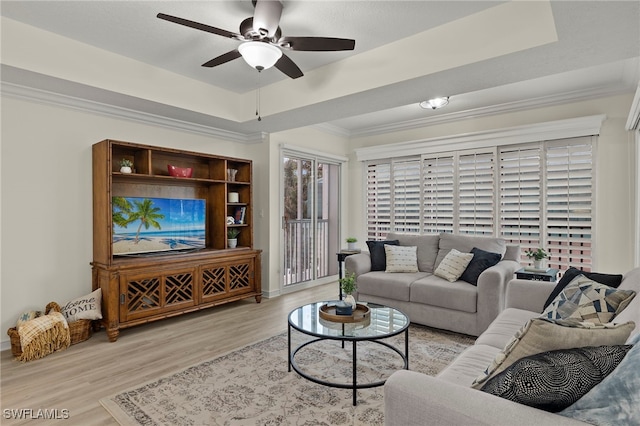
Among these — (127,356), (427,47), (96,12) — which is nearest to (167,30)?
(96,12)

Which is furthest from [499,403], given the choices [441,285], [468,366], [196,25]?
[441,285]

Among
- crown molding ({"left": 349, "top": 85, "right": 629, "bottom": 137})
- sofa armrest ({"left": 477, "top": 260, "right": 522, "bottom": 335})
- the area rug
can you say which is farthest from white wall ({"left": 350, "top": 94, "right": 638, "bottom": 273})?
the area rug

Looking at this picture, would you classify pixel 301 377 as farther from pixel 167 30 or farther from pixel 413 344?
pixel 167 30

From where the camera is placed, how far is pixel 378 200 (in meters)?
5.92

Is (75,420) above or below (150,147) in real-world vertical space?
below

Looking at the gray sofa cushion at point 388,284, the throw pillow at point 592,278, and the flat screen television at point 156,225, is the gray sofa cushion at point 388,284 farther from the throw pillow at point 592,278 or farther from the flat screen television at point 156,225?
the flat screen television at point 156,225

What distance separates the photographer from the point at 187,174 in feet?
13.9

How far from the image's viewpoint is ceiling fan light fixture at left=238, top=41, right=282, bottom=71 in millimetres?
A: 2372

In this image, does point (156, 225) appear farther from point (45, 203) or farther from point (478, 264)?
point (478, 264)

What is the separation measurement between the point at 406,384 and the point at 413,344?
7.12ft

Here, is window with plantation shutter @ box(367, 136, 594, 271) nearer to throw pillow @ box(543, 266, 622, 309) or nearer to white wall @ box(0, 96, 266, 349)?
throw pillow @ box(543, 266, 622, 309)

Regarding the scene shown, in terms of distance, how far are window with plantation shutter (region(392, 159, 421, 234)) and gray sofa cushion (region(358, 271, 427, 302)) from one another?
1.52 m

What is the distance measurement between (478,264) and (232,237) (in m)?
3.06

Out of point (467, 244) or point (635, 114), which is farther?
point (467, 244)
